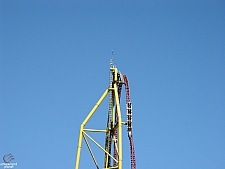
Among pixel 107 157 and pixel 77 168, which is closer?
pixel 77 168

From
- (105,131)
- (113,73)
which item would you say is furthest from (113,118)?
(113,73)

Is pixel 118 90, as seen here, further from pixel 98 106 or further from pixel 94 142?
pixel 94 142

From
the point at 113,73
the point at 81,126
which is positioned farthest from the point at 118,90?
the point at 81,126

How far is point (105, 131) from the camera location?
140 ft

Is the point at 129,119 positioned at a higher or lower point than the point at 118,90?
lower

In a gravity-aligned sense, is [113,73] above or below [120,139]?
above

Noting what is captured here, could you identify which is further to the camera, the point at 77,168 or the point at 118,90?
the point at 118,90

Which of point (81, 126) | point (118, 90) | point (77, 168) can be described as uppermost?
point (118, 90)

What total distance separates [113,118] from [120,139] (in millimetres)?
4757

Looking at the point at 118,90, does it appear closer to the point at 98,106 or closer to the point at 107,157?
the point at 98,106

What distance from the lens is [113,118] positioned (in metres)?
42.9

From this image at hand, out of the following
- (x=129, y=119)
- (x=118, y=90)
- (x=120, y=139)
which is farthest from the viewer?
(x=118, y=90)

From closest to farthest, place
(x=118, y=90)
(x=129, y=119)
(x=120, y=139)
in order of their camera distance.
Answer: (x=120, y=139) < (x=129, y=119) < (x=118, y=90)

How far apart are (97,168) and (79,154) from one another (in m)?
2.31
